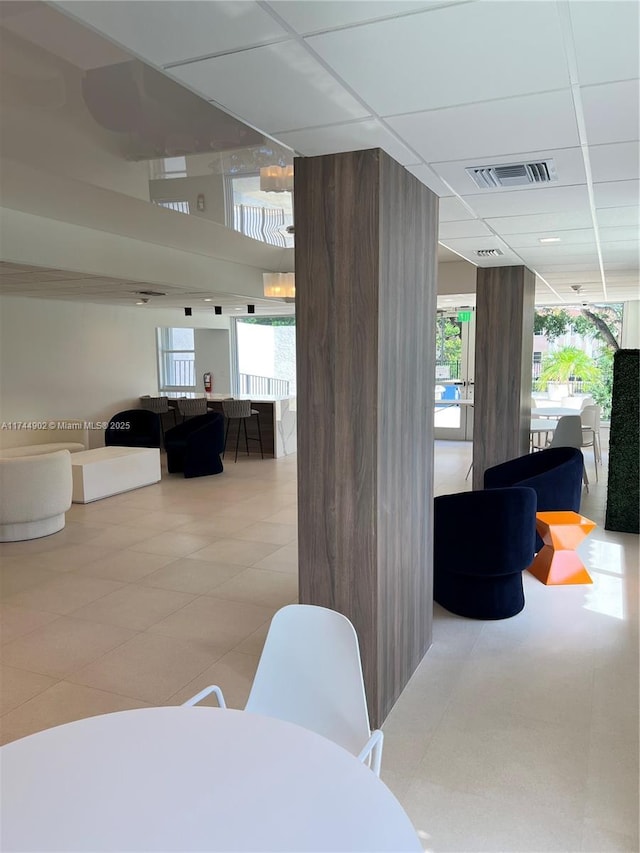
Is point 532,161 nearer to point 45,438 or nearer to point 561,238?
point 561,238

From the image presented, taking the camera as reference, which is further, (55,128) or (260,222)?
(260,222)

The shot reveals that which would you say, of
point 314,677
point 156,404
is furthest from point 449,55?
point 156,404

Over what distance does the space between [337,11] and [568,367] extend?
1144 centimetres

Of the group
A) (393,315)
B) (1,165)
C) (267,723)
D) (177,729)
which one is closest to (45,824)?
(177,729)

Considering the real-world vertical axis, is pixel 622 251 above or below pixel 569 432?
above

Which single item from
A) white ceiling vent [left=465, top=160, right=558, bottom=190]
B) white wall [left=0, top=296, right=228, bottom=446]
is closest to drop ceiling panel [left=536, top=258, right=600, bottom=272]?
white ceiling vent [left=465, top=160, right=558, bottom=190]

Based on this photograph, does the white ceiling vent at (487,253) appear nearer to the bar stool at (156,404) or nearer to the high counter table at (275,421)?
the high counter table at (275,421)

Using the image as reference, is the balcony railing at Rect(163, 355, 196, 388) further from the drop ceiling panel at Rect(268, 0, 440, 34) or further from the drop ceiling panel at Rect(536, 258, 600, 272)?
the drop ceiling panel at Rect(268, 0, 440, 34)

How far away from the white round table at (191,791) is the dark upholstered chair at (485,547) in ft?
7.85

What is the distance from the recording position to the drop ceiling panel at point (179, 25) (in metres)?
1.57

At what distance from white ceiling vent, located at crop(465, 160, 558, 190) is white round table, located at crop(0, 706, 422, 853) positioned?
2.58 metres

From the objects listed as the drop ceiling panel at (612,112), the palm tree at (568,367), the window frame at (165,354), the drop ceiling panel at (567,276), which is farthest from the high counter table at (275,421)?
the drop ceiling panel at (612,112)

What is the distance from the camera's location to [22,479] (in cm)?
557

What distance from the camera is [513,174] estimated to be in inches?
121
